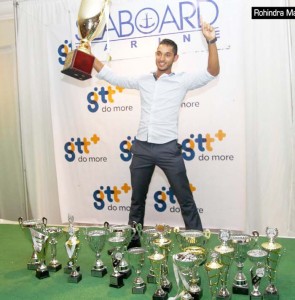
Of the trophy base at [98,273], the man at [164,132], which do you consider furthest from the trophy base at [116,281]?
the man at [164,132]

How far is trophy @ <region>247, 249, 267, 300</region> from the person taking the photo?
162 centimetres

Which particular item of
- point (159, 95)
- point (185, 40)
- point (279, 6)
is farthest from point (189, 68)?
point (279, 6)

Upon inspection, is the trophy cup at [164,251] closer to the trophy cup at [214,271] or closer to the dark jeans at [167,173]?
the trophy cup at [214,271]

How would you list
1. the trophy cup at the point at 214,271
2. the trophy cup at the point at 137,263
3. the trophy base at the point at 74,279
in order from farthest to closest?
the trophy base at the point at 74,279, the trophy cup at the point at 137,263, the trophy cup at the point at 214,271

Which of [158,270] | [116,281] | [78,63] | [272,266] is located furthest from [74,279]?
[78,63]

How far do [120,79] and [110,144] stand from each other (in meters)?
0.65

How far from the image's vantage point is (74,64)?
2150mm

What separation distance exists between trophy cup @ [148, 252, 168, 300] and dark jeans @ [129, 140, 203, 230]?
714 millimetres

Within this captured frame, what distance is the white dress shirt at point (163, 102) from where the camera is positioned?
7.98 ft

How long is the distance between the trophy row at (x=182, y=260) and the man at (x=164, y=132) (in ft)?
1.46

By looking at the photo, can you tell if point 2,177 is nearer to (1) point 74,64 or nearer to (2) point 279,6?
(1) point 74,64

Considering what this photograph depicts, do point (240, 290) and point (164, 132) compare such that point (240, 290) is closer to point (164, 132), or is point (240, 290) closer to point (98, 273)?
point (98, 273)

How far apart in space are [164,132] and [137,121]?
0.59m

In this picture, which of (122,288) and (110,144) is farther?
(110,144)
